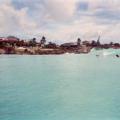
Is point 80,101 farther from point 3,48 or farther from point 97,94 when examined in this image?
point 3,48

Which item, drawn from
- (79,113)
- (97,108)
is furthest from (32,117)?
(97,108)

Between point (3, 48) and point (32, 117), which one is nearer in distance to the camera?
point (32, 117)

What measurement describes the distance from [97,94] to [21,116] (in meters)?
2.85

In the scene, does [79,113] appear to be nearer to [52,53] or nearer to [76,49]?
[52,53]

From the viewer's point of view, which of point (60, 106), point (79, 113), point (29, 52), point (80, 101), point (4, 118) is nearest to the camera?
point (4, 118)

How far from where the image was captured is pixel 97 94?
8109 millimetres

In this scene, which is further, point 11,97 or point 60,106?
point 11,97

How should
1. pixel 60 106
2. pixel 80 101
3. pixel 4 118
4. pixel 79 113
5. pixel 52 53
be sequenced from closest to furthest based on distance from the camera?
pixel 4 118 < pixel 79 113 < pixel 60 106 < pixel 80 101 < pixel 52 53

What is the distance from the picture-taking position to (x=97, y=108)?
6.26 metres

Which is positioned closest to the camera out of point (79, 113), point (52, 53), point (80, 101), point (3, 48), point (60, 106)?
point (79, 113)

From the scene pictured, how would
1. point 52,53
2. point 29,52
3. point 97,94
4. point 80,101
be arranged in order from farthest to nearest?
1. point 52,53
2. point 29,52
3. point 97,94
4. point 80,101

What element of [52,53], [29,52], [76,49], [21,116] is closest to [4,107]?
[21,116]

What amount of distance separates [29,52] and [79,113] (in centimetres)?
4150

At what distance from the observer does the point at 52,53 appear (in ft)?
169
